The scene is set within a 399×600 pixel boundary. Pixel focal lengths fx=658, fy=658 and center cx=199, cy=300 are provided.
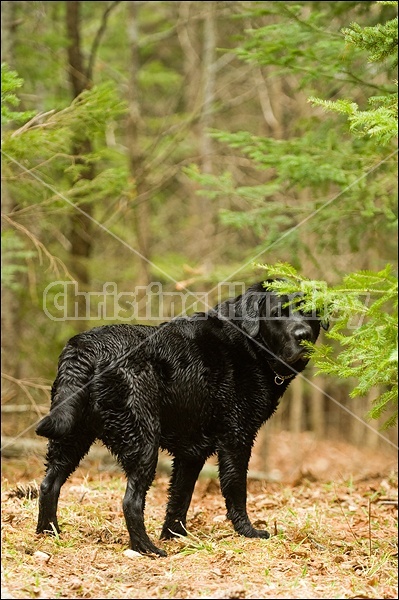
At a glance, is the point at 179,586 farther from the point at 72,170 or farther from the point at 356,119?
the point at 72,170

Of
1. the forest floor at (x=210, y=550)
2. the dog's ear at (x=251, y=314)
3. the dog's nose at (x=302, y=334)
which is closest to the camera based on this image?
the forest floor at (x=210, y=550)

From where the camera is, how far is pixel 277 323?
508cm

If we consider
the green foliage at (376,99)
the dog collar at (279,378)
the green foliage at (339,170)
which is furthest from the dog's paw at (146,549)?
the green foliage at (376,99)

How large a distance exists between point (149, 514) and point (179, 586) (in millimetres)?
2351

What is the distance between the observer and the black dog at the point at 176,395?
15.2 feet

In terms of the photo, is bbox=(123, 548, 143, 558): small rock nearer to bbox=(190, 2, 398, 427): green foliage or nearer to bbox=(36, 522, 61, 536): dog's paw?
bbox=(36, 522, 61, 536): dog's paw

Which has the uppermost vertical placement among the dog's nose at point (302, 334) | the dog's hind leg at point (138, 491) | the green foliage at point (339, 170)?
the green foliage at point (339, 170)

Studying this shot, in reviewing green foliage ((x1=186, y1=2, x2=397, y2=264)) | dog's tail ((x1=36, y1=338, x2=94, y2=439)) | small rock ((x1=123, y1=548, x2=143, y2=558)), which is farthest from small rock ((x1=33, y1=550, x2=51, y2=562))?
green foliage ((x1=186, y1=2, x2=397, y2=264))

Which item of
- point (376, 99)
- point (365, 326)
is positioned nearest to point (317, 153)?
point (376, 99)

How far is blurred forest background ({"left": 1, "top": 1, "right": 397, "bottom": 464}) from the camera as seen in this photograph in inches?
277

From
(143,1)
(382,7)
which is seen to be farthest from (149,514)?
(143,1)

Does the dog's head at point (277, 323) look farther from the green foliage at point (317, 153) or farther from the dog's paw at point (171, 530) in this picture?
the green foliage at point (317, 153)

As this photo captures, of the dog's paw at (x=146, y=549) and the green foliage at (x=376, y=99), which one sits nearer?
the green foliage at (x=376, y=99)

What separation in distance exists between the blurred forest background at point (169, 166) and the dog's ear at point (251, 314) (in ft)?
1.78
